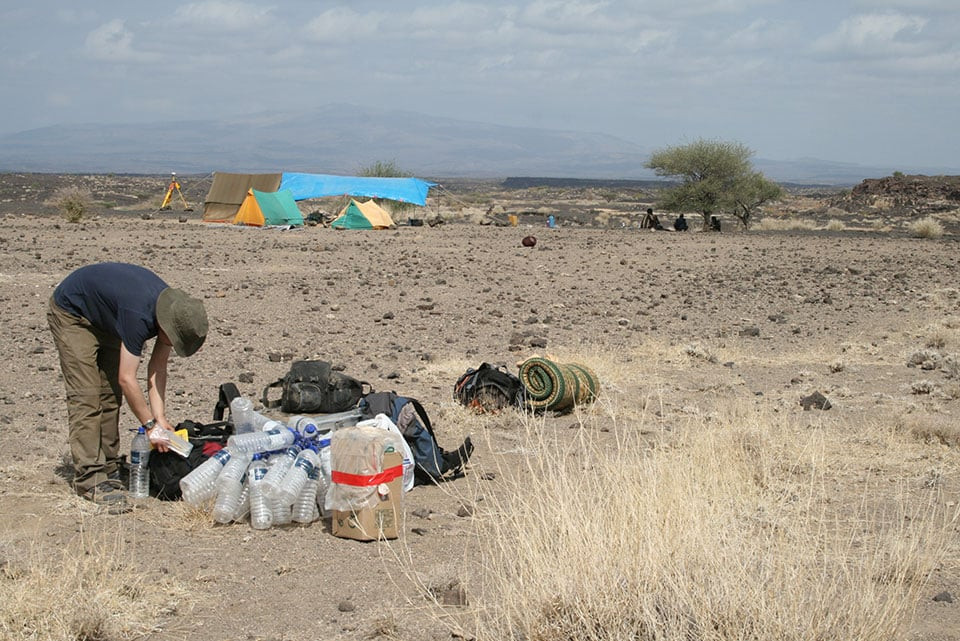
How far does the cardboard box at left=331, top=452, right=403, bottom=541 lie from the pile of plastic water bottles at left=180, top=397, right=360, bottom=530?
10.0 inches

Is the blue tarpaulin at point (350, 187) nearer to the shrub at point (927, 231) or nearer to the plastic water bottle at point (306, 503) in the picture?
the shrub at point (927, 231)

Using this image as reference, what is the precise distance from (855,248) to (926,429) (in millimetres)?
20042

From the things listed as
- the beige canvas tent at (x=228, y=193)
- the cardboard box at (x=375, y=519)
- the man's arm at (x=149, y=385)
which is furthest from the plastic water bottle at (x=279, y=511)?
the beige canvas tent at (x=228, y=193)

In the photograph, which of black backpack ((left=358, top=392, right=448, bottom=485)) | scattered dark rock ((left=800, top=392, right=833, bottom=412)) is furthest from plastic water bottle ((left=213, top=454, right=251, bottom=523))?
scattered dark rock ((left=800, top=392, right=833, bottom=412))

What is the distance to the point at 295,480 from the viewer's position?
211 inches

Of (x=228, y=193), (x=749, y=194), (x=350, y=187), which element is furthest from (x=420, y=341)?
(x=749, y=194)

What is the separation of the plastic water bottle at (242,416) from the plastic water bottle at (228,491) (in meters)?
0.57

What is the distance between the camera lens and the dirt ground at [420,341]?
468 centimetres

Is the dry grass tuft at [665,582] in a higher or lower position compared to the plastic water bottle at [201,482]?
higher

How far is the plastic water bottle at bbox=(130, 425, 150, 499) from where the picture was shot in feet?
18.4

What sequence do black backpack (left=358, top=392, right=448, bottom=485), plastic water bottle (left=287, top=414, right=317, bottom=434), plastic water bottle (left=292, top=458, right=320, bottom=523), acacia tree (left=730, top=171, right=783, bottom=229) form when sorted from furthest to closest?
1. acacia tree (left=730, top=171, right=783, bottom=229)
2. black backpack (left=358, top=392, right=448, bottom=485)
3. plastic water bottle (left=287, top=414, right=317, bottom=434)
4. plastic water bottle (left=292, top=458, right=320, bottom=523)

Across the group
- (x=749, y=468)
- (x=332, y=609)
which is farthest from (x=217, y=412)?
(x=749, y=468)

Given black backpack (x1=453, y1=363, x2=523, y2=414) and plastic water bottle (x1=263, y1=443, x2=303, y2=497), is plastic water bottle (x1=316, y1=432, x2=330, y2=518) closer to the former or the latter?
plastic water bottle (x1=263, y1=443, x2=303, y2=497)

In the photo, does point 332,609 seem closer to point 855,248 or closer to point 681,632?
point 681,632
